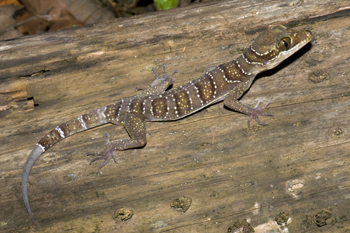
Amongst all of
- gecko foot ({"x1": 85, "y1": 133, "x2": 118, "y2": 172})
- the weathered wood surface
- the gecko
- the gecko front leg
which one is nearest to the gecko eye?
the gecko

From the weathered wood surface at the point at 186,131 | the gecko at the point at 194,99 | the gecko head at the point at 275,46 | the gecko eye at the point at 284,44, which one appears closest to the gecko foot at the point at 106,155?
the gecko at the point at 194,99

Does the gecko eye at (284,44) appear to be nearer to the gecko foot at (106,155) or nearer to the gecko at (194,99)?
the gecko at (194,99)

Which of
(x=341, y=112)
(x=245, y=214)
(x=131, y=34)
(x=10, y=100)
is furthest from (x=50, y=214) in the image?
(x=341, y=112)

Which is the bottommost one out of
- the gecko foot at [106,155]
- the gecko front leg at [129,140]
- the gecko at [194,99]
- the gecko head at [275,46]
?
the gecko foot at [106,155]

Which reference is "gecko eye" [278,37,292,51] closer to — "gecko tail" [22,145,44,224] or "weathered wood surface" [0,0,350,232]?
"weathered wood surface" [0,0,350,232]

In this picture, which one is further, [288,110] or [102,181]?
[288,110]

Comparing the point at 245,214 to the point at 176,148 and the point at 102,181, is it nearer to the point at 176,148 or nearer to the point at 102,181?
the point at 176,148
